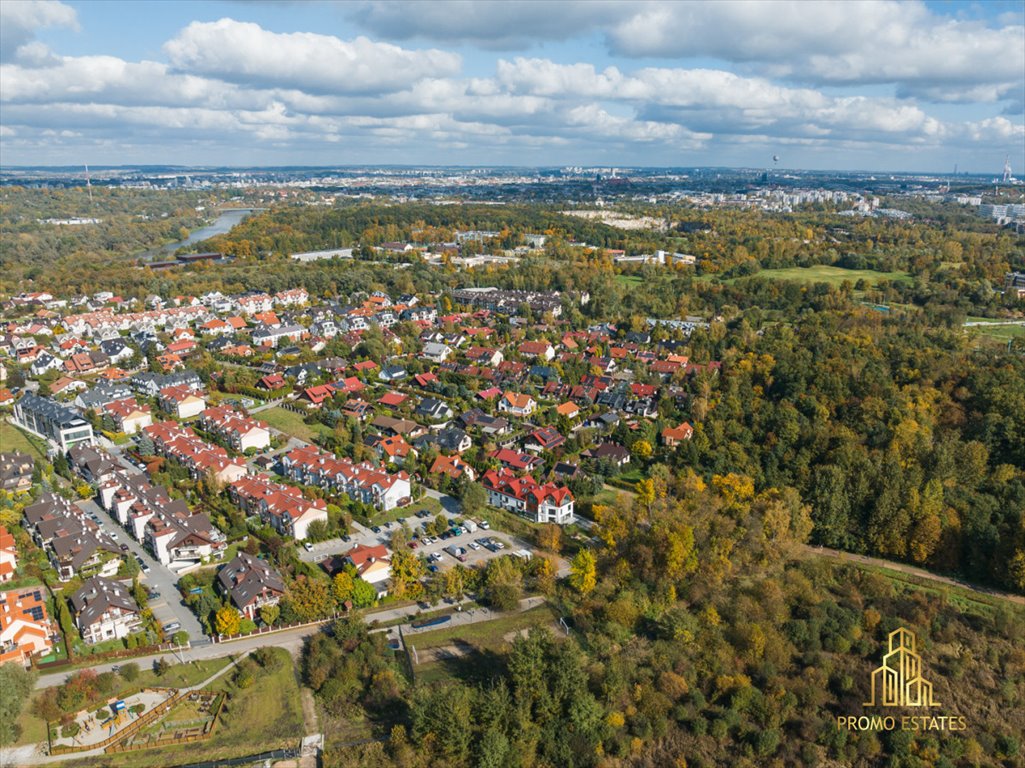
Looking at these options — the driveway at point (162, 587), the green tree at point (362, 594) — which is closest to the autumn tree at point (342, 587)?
the green tree at point (362, 594)

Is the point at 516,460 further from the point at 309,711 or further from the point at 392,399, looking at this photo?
the point at 309,711

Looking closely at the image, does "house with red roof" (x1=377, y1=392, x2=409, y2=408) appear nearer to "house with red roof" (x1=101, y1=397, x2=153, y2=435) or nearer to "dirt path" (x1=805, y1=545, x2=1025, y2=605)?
"house with red roof" (x1=101, y1=397, x2=153, y2=435)

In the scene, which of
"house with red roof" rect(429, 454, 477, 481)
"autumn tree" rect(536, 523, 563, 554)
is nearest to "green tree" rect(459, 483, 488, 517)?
"house with red roof" rect(429, 454, 477, 481)

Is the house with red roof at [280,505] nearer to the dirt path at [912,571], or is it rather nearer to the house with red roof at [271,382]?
the house with red roof at [271,382]

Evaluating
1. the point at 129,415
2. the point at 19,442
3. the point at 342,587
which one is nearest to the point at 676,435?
the point at 342,587

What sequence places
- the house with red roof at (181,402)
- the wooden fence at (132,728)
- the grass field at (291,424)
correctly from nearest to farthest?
1. the wooden fence at (132,728)
2. the grass field at (291,424)
3. the house with red roof at (181,402)
